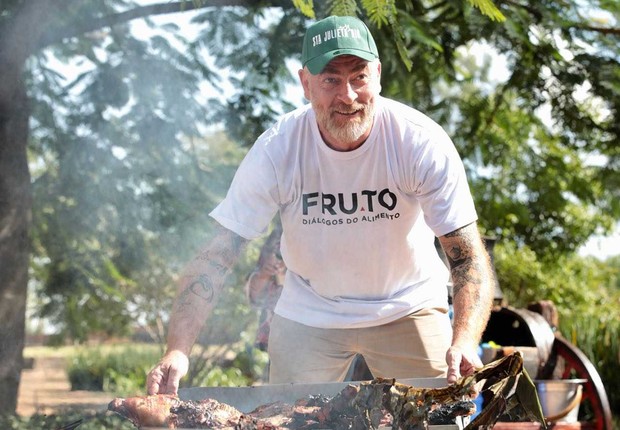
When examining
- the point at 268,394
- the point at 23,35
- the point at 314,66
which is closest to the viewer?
the point at 268,394

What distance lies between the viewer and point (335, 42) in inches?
119

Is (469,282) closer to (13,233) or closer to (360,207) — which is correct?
(360,207)

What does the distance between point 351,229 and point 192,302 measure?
2.44 feet

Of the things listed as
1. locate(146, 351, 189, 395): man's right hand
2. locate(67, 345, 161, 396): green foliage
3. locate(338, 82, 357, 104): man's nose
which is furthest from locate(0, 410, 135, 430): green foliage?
locate(67, 345, 161, 396): green foliage

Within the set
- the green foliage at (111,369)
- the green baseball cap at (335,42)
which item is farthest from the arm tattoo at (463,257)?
the green foliage at (111,369)

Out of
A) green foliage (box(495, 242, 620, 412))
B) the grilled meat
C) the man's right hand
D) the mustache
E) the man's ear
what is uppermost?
the man's ear

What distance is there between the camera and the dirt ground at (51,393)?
8.52m

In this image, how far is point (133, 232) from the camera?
741 centimetres

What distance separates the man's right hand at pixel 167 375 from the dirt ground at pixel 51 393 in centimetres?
533

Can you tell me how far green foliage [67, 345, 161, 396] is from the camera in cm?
1119

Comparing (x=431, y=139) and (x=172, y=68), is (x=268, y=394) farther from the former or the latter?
(x=172, y=68)

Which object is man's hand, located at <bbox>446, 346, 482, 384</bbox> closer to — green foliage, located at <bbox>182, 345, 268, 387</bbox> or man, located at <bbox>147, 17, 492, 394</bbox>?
man, located at <bbox>147, 17, 492, 394</bbox>

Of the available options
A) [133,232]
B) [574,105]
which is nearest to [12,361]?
[133,232]

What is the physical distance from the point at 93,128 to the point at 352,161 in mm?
3980
